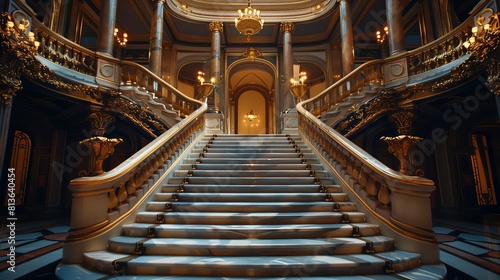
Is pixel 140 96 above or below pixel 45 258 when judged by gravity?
above

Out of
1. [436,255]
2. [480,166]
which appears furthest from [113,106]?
[480,166]

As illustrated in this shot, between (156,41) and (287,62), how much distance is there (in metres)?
6.04

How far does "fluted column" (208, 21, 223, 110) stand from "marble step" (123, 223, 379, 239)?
8937 mm

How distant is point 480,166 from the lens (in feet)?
36.7

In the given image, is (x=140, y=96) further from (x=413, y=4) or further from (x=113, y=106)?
(x=413, y=4)

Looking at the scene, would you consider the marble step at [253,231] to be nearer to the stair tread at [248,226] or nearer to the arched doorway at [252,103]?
the stair tread at [248,226]

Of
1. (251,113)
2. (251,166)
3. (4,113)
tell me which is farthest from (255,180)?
(251,113)

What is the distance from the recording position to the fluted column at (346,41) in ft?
35.9

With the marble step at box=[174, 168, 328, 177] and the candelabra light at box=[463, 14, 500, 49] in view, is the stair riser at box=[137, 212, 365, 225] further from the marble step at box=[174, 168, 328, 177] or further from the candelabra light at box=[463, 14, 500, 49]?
the candelabra light at box=[463, 14, 500, 49]

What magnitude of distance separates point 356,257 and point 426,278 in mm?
649

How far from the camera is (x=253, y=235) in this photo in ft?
11.3

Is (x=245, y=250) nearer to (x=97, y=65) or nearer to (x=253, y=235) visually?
(x=253, y=235)

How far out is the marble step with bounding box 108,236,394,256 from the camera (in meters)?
3.08

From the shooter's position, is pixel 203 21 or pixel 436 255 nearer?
pixel 436 255
